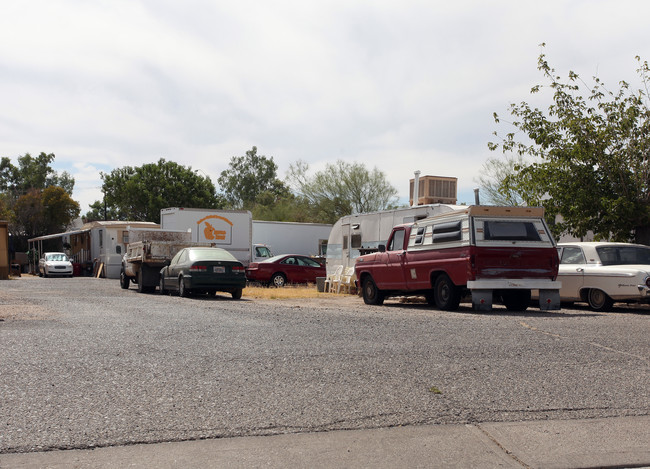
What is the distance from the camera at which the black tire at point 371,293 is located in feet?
56.1

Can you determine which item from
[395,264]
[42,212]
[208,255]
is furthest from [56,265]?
[395,264]

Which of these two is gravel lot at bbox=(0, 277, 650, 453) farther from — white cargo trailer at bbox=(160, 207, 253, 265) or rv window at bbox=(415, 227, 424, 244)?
→ white cargo trailer at bbox=(160, 207, 253, 265)

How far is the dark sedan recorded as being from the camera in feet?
59.8

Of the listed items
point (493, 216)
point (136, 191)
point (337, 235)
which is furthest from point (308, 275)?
point (136, 191)

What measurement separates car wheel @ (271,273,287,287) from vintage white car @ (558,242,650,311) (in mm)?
11837

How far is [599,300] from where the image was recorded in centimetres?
1479

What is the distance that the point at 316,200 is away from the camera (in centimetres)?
4934

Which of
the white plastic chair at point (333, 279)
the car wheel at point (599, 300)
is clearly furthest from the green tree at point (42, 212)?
the car wheel at point (599, 300)

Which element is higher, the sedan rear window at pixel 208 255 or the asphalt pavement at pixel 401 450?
the sedan rear window at pixel 208 255

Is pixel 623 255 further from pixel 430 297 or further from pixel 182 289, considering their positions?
pixel 182 289

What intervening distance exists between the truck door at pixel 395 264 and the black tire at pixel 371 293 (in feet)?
1.10

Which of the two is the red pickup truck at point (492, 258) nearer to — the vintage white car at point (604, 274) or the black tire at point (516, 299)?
the black tire at point (516, 299)

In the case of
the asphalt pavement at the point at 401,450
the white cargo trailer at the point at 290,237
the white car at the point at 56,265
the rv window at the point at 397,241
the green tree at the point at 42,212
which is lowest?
the asphalt pavement at the point at 401,450

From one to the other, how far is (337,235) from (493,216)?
9.47 m
